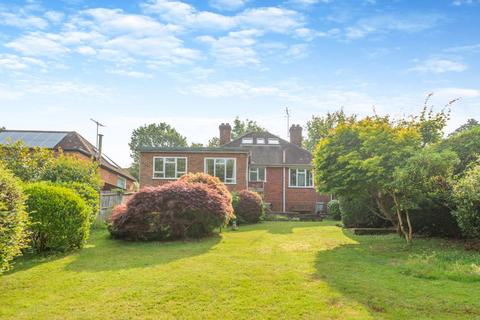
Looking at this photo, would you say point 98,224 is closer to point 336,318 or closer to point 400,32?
point 336,318

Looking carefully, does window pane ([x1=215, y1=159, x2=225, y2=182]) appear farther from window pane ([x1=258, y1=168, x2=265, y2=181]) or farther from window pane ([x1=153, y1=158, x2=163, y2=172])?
window pane ([x1=258, y1=168, x2=265, y2=181])

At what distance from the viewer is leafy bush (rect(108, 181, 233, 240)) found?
11.3m

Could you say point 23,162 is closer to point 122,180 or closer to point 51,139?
point 51,139

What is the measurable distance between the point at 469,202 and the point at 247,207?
10.9 m

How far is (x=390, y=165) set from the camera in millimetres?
9648

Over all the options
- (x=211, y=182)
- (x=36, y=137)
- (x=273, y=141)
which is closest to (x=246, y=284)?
(x=211, y=182)

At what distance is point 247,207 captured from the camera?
18031 millimetres

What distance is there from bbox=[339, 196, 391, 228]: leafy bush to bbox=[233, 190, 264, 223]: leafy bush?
16.3ft

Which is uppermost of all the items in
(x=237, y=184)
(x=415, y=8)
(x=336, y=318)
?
(x=415, y=8)

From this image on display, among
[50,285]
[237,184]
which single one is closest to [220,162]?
[237,184]

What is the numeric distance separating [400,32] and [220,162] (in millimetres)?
15042

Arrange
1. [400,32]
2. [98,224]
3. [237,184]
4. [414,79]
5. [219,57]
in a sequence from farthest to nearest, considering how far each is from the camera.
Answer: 1. [237,184]
2. [98,224]
3. [414,79]
4. [219,57]
5. [400,32]

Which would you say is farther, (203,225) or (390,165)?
(203,225)

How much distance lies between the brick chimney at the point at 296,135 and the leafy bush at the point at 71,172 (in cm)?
2012
